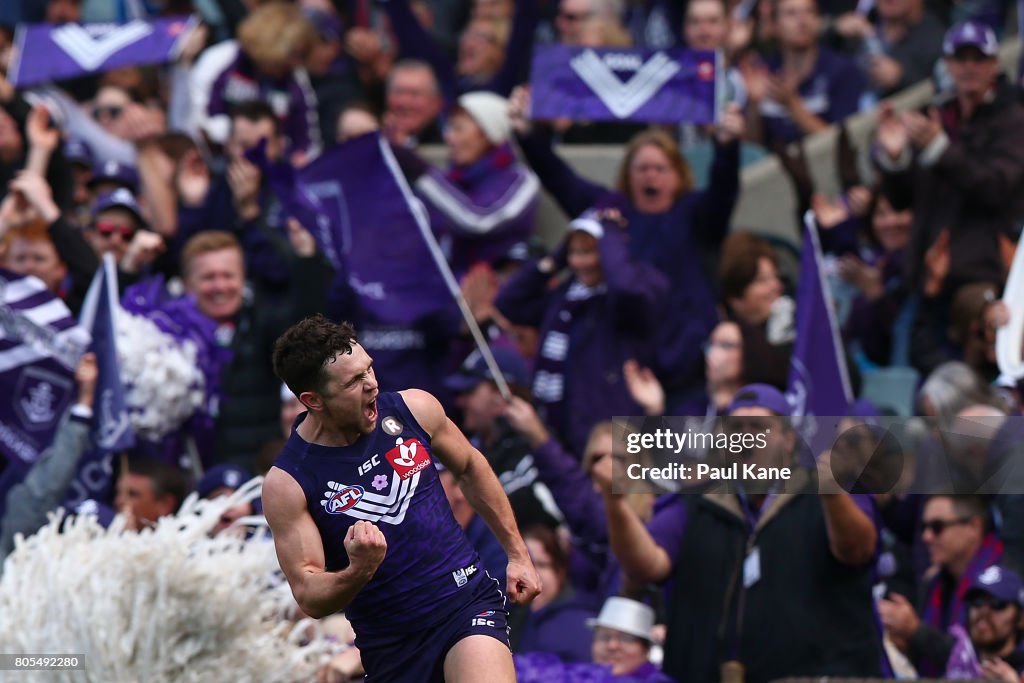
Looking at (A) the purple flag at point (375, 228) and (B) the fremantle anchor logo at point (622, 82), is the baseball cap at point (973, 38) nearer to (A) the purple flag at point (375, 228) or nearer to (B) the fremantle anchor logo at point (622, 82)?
(B) the fremantle anchor logo at point (622, 82)

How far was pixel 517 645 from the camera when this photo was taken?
366 inches

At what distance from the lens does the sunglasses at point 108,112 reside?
44.6 ft

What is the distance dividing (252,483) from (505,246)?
3.67 m

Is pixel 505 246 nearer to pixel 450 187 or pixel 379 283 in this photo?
pixel 450 187

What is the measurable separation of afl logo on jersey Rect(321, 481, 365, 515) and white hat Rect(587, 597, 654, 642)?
2.02m

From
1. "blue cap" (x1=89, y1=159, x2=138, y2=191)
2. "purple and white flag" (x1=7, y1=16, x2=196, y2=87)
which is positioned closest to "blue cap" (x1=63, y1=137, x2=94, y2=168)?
"blue cap" (x1=89, y1=159, x2=138, y2=191)

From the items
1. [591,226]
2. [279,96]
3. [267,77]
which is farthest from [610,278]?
[267,77]

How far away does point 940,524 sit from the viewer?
9109 millimetres

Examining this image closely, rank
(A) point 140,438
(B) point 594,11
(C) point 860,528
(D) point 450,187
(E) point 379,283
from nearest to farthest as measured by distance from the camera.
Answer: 1. (C) point 860,528
2. (A) point 140,438
3. (E) point 379,283
4. (D) point 450,187
5. (B) point 594,11

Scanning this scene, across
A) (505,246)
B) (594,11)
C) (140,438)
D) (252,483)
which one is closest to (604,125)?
(594,11)

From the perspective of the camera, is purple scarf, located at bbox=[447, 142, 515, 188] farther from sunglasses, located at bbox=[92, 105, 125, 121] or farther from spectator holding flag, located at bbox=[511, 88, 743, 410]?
sunglasses, located at bbox=[92, 105, 125, 121]

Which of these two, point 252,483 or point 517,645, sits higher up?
point 252,483

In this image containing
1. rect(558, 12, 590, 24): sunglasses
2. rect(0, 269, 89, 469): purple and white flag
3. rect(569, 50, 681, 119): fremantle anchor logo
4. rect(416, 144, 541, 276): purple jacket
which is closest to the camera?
rect(0, 269, 89, 469): purple and white flag

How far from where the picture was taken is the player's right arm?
663 centimetres
